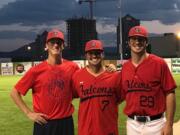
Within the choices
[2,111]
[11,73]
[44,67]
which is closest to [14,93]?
[44,67]

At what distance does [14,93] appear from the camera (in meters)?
6.83

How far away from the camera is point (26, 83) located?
6773 millimetres

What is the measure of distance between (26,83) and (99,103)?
112 centimetres

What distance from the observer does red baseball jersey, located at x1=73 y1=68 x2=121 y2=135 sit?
6.32m

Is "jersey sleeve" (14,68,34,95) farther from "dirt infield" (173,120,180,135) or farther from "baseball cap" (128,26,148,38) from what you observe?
"dirt infield" (173,120,180,135)

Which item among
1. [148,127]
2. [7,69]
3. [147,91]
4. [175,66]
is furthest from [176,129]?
[7,69]

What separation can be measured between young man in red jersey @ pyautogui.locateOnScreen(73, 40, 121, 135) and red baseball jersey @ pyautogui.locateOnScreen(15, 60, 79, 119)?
242mm

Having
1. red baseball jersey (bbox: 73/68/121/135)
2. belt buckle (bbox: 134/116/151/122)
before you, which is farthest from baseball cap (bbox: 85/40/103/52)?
belt buckle (bbox: 134/116/151/122)

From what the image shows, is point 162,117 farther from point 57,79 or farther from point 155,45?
point 155,45

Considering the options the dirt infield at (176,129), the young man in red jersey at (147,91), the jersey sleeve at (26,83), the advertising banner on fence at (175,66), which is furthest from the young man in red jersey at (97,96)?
the advertising banner on fence at (175,66)

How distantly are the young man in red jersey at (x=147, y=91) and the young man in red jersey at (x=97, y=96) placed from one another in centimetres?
24

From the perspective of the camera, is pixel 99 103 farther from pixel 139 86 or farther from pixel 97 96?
pixel 139 86

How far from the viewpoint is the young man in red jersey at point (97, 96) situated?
6.32 m

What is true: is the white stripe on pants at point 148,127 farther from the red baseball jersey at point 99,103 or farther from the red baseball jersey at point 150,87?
Result: the red baseball jersey at point 99,103
